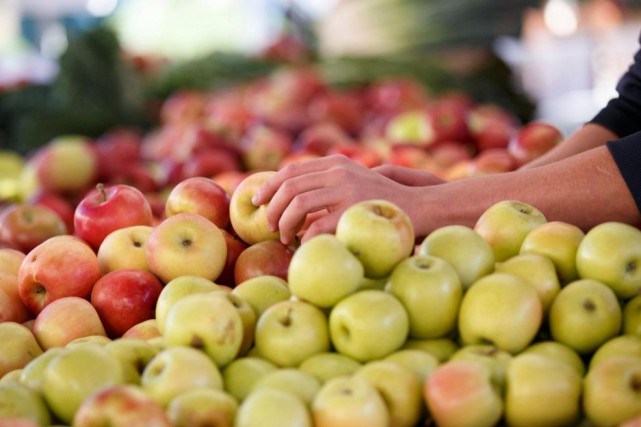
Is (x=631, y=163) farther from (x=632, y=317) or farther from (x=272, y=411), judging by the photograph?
(x=272, y=411)

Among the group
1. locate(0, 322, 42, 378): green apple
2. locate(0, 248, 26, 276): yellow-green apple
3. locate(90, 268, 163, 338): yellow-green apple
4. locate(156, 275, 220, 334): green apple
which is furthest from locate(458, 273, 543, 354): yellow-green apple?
locate(0, 248, 26, 276): yellow-green apple

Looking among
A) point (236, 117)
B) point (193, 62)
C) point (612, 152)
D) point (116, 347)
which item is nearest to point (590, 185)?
point (612, 152)

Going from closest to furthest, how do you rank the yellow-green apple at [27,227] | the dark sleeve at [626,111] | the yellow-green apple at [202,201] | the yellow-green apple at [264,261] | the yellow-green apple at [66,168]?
the yellow-green apple at [264,261] < the yellow-green apple at [202,201] < the yellow-green apple at [27,227] < the dark sleeve at [626,111] < the yellow-green apple at [66,168]

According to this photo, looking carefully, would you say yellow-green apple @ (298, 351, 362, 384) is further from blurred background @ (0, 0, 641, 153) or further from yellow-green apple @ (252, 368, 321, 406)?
blurred background @ (0, 0, 641, 153)

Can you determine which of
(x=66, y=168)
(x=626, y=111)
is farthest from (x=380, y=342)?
(x=66, y=168)

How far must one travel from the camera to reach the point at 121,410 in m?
0.91

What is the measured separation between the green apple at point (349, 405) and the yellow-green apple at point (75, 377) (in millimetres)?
302

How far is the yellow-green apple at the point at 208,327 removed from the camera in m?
1.09

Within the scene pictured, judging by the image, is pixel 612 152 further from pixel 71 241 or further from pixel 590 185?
pixel 71 241

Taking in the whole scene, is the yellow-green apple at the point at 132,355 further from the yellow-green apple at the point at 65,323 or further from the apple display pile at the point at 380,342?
the yellow-green apple at the point at 65,323

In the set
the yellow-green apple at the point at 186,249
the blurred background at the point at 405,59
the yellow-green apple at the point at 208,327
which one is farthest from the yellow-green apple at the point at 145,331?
the blurred background at the point at 405,59

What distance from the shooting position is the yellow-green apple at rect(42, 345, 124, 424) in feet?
3.41

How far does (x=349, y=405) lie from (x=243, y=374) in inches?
7.8

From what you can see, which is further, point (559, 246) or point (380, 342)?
point (559, 246)
